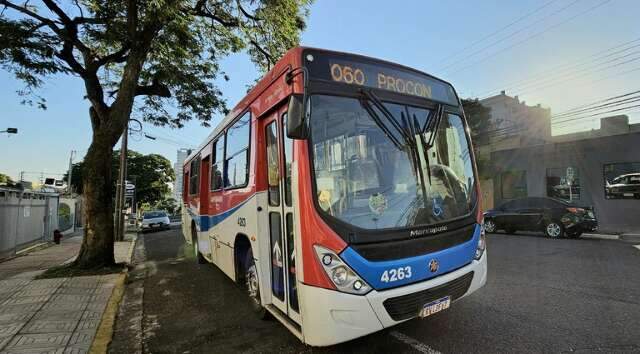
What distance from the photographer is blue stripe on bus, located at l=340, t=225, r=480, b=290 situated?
313 cm

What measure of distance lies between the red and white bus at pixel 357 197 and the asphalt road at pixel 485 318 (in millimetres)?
548

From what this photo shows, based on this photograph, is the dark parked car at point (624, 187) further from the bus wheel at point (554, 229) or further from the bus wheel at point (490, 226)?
the bus wheel at point (490, 226)

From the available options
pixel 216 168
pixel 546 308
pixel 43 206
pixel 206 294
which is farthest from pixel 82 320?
pixel 43 206

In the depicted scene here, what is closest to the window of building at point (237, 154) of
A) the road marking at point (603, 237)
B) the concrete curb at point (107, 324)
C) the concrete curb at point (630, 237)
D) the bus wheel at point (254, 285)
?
the bus wheel at point (254, 285)

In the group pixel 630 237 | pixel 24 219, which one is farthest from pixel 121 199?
pixel 630 237

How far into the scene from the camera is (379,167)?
142 inches

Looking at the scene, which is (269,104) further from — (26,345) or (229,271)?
(26,345)

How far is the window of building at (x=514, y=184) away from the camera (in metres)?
20.1

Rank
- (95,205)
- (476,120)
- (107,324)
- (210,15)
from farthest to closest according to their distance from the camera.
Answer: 1. (476,120)
2. (210,15)
3. (95,205)
4. (107,324)

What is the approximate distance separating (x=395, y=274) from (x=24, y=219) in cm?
1440

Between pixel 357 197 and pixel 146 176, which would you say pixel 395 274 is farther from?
pixel 146 176

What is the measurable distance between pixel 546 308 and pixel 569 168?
16247mm

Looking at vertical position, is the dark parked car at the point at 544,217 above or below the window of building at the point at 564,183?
below

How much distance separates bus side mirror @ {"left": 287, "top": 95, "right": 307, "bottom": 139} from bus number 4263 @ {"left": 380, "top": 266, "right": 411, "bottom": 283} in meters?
1.42
